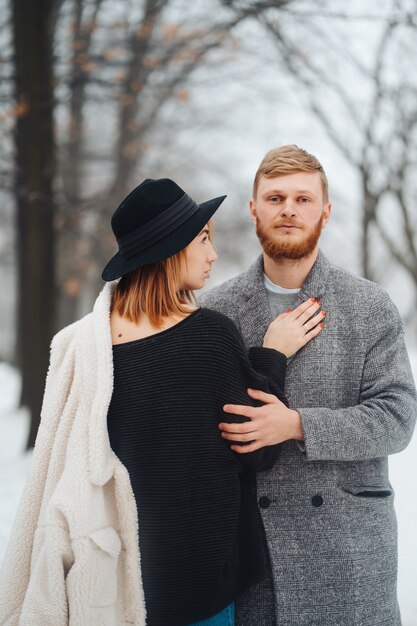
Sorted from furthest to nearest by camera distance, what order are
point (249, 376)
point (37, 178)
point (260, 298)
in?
point (37, 178)
point (260, 298)
point (249, 376)

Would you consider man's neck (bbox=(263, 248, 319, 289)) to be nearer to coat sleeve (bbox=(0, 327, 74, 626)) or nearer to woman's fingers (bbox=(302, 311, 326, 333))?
woman's fingers (bbox=(302, 311, 326, 333))

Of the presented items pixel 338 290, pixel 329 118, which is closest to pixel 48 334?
pixel 338 290

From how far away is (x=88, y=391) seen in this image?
6.47 feet

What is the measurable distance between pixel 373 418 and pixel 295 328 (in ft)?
1.37

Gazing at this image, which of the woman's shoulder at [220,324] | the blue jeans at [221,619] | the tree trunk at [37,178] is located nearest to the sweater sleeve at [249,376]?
the woman's shoulder at [220,324]

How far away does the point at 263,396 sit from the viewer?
210cm

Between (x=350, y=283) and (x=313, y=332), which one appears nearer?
(x=313, y=332)

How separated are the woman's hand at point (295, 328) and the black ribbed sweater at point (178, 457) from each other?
0.37 metres

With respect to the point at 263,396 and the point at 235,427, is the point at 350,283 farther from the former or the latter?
the point at 235,427

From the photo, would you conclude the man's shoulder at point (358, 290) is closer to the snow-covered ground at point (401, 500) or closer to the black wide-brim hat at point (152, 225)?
the black wide-brim hat at point (152, 225)

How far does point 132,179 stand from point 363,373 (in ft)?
46.7

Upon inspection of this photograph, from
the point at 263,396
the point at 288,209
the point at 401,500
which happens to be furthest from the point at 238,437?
the point at 401,500

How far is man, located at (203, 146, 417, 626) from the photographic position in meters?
2.35

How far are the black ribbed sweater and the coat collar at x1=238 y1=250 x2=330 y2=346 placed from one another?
58 cm
